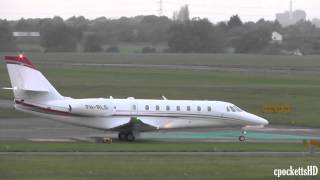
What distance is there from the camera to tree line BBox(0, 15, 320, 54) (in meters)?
124

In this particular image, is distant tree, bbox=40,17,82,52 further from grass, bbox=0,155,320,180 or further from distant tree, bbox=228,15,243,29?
grass, bbox=0,155,320,180

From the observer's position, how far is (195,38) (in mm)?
144500

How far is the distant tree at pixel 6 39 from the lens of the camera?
10699 cm

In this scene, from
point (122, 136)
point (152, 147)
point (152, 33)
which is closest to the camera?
point (152, 147)

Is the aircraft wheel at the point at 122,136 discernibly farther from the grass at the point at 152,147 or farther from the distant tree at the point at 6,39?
the distant tree at the point at 6,39

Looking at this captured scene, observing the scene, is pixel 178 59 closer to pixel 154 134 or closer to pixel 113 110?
pixel 154 134

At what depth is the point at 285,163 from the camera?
2745 cm

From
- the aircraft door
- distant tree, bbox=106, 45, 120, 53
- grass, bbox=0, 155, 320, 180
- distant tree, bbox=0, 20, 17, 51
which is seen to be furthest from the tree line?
grass, bbox=0, 155, 320, 180

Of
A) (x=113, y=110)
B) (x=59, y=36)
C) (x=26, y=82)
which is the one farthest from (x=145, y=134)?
(x=59, y=36)

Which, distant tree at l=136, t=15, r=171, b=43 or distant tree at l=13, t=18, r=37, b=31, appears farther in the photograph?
distant tree at l=136, t=15, r=171, b=43

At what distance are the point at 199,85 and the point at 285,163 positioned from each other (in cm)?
5014

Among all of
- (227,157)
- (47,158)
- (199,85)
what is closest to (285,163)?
(227,157)

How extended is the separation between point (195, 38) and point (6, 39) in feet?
150

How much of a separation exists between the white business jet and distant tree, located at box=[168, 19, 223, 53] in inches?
3798
